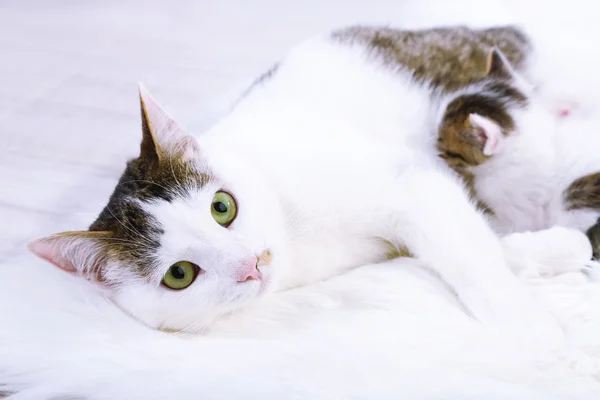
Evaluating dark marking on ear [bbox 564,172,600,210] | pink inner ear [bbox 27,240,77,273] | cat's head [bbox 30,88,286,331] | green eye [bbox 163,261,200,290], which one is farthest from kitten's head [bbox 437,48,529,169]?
pink inner ear [bbox 27,240,77,273]

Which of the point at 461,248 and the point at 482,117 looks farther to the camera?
the point at 482,117

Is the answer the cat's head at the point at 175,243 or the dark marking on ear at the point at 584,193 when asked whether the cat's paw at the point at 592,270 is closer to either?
the dark marking on ear at the point at 584,193

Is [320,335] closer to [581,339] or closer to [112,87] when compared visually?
[581,339]

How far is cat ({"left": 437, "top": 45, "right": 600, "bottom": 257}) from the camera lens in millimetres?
972

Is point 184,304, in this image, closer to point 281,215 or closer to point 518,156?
point 281,215

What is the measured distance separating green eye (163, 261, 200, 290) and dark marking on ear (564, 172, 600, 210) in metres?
0.66

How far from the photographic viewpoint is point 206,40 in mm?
1768

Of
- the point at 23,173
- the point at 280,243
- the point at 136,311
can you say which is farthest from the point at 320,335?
the point at 23,173

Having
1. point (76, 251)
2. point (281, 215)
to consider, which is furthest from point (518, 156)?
point (76, 251)

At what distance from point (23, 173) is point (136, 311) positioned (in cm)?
67

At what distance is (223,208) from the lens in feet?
Result: 2.58

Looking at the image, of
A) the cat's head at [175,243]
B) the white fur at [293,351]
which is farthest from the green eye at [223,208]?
the white fur at [293,351]

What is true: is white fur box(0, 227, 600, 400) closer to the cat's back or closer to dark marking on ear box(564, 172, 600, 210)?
dark marking on ear box(564, 172, 600, 210)

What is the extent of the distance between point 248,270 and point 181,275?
0.09 metres
